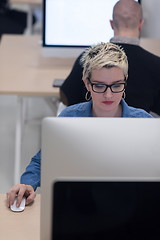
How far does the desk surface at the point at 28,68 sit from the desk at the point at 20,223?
115 cm

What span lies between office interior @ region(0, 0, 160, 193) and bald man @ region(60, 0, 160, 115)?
2.33 ft

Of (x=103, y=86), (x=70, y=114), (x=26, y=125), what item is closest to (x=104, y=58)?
(x=103, y=86)

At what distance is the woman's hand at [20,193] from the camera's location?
158cm

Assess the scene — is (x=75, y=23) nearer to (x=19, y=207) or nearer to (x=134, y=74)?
(x=134, y=74)

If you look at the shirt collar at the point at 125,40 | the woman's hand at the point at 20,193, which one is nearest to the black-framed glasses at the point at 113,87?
the woman's hand at the point at 20,193

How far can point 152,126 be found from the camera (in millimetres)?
1166

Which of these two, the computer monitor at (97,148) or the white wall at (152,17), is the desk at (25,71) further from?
the computer monitor at (97,148)

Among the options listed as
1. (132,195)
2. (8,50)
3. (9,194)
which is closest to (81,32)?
(8,50)

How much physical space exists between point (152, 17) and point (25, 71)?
1.74m

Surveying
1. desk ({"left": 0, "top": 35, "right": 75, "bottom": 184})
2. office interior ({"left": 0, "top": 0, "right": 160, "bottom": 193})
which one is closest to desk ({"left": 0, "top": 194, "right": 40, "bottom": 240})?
desk ({"left": 0, "top": 35, "right": 75, "bottom": 184})

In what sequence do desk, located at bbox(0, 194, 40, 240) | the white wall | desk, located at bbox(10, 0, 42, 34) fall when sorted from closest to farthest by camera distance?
desk, located at bbox(0, 194, 40, 240) < the white wall < desk, located at bbox(10, 0, 42, 34)

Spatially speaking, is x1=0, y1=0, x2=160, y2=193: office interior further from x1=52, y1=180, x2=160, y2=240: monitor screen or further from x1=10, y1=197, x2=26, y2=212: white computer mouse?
x1=52, y1=180, x2=160, y2=240: monitor screen

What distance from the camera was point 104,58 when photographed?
158 centimetres

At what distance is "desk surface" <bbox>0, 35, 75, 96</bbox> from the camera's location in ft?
8.81
